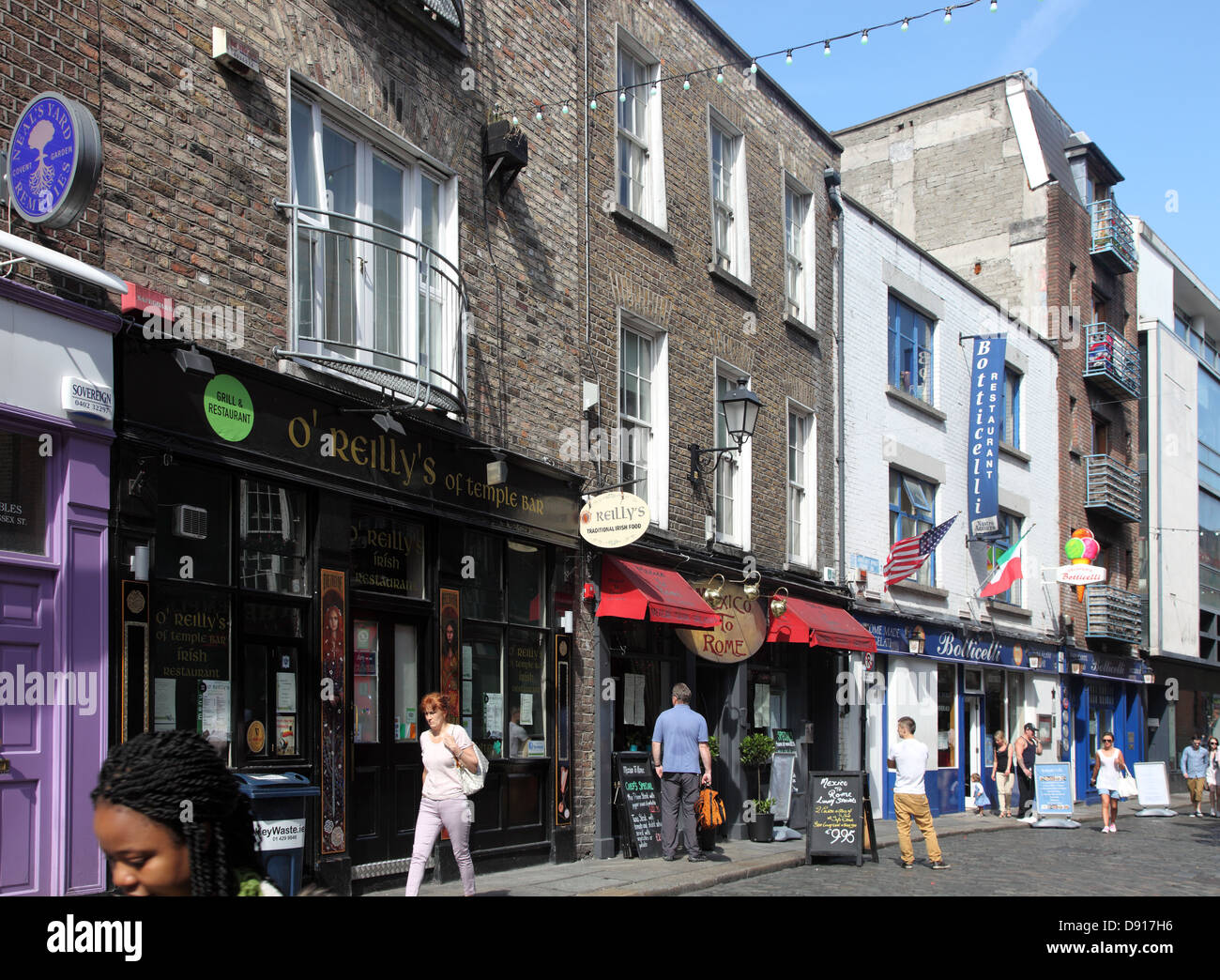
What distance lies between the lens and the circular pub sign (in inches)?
289

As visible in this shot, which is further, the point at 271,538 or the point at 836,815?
the point at 836,815

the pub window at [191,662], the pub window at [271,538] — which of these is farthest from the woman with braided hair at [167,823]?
the pub window at [271,538]

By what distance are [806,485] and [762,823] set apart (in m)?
5.71

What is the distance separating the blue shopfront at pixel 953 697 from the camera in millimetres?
20844

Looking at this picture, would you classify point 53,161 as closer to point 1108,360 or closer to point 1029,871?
point 1029,871

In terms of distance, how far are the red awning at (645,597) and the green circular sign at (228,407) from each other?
5.64m

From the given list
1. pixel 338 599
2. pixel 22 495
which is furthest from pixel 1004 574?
pixel 22 495

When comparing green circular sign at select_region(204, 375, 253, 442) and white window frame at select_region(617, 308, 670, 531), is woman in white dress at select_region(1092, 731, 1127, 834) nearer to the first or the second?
white window frame at select_region(617, 308, 670, 531)

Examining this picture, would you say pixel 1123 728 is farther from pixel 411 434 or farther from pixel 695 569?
pixel 411 434

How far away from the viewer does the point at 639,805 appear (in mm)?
13844
